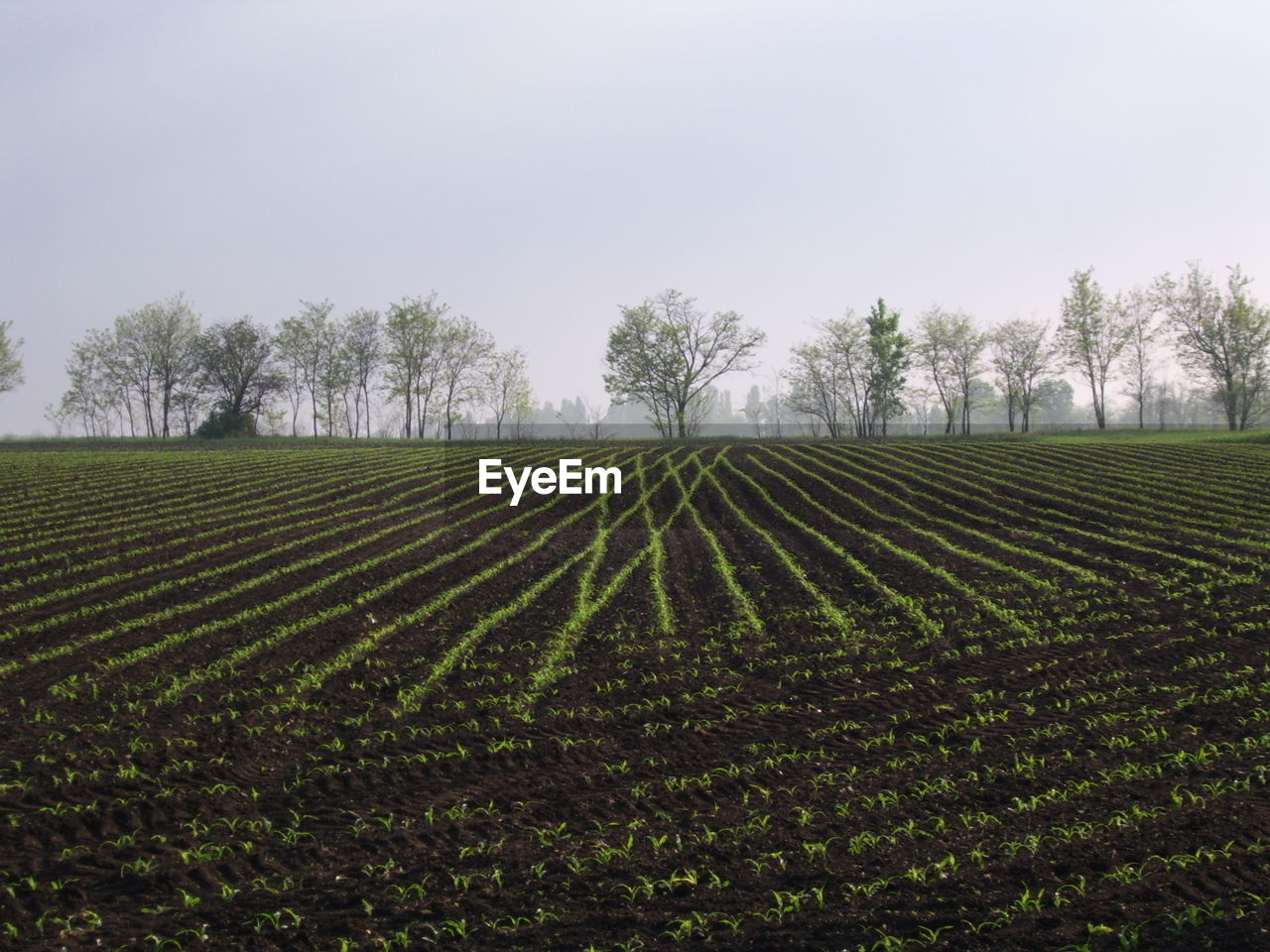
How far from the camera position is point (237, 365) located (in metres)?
62.1

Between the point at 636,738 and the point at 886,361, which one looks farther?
the point at 886,361

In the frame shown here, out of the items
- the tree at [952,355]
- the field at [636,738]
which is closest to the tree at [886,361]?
the tree at [952,355]

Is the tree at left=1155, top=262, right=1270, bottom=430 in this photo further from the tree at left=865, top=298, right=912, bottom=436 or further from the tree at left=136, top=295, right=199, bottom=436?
the tree at left=136, top=295, right=199, bottom=436

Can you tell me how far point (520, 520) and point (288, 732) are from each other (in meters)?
13.3

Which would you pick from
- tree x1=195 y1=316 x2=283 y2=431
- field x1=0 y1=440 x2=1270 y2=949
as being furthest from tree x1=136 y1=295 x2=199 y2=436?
field x1=0 y1=440 x2=1270 y2=949

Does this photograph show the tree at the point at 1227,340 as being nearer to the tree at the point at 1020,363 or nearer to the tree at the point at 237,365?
the tree at the point at 1020,363

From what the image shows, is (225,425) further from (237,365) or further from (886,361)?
(886,361)

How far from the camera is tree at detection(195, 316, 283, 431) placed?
61969 millimetres

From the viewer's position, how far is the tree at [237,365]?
62.0 meters

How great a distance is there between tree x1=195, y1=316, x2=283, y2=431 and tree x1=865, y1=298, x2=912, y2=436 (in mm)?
47501

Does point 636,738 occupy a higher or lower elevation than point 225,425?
lower

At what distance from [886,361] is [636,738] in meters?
57.8

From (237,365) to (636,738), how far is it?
206ft

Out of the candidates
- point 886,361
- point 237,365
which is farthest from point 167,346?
point 886,361
